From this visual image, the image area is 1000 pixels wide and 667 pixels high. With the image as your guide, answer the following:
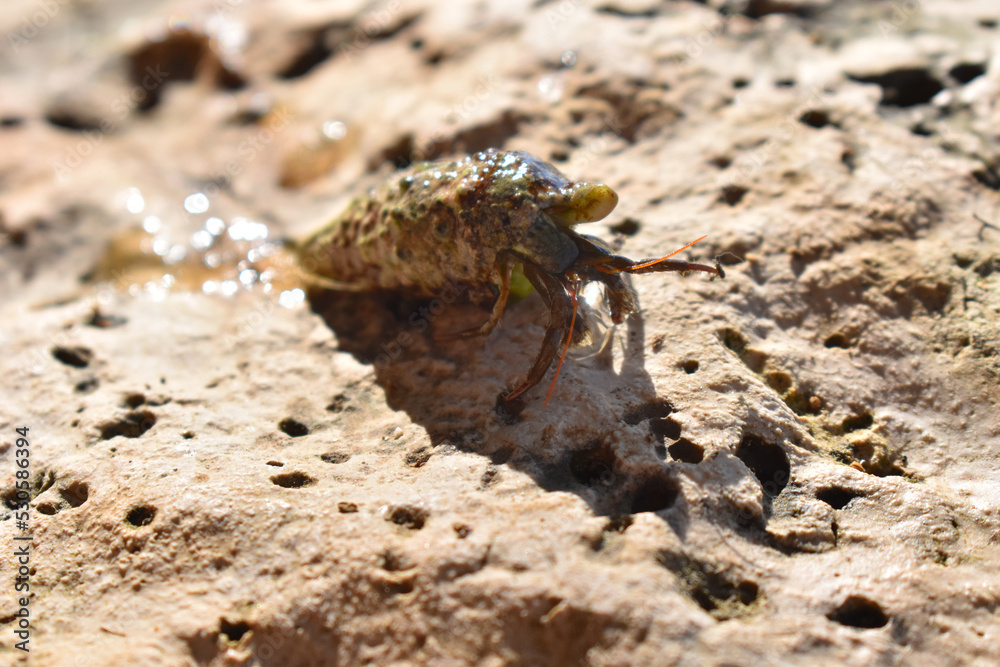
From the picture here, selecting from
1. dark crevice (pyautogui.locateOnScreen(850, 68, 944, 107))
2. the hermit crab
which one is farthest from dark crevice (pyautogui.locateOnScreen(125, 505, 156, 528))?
dark crevice (pyautogui.locateOnScreen(850, 68, 944, 107))

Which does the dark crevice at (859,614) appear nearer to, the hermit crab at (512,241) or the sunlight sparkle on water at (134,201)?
the hermit crab at (512,241)

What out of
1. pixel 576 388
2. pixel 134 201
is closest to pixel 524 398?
pixel 576 388

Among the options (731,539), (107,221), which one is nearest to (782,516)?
(731,539)

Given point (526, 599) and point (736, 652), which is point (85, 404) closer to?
point (526, 599)

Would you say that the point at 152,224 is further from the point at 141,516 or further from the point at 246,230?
the point at 141,516

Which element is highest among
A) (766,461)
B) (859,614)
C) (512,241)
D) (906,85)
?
(906,85)
